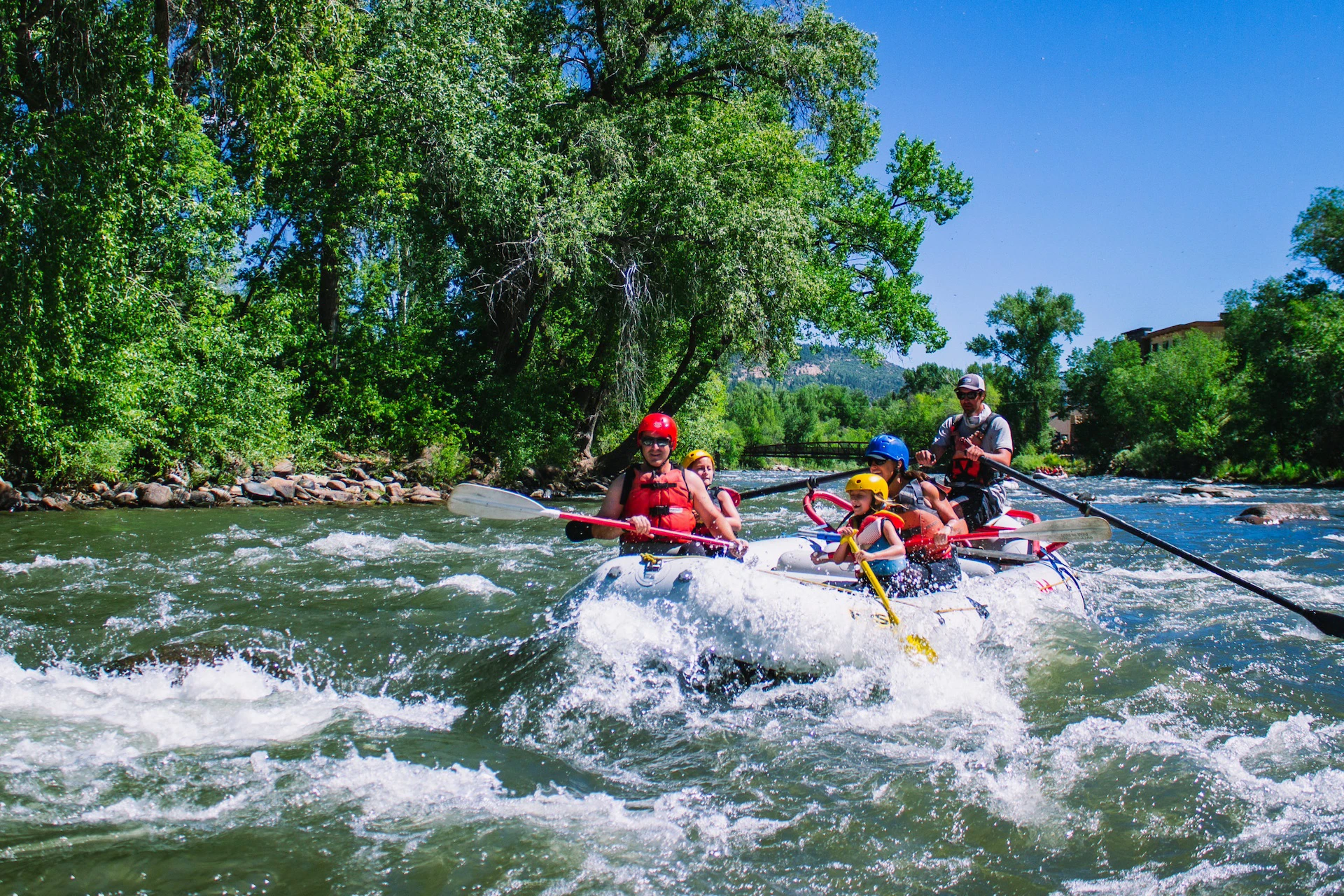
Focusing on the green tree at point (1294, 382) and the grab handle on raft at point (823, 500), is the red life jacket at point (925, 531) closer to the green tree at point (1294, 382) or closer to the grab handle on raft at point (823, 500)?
the grab handle on raft at point (823, 500)

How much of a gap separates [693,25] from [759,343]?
695 cm

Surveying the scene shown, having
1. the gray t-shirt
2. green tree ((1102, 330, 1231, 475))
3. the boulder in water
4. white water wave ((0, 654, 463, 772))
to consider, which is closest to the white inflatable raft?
white water wave ((0, 654, 463, 772))

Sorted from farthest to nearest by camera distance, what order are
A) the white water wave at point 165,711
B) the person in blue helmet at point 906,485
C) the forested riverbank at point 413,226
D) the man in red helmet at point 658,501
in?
the forested riverbank at point 413,226 < the person in blue helmet at point 906,485 < the man in red helmet at point 658,501 < the white water wave at point 165,711

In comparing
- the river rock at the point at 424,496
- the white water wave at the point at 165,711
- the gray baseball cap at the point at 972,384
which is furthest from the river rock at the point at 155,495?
the gray baseball cap at the point at 972,384

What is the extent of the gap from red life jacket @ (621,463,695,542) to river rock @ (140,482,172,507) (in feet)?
33.1

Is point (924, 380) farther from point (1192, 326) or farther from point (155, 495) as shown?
point (155, 495)

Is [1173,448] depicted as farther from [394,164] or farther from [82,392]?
[82,392]

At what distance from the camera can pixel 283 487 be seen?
14.7 metres

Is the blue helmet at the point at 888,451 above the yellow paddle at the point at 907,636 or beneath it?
above

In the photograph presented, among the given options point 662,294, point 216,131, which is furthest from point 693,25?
point 216,131

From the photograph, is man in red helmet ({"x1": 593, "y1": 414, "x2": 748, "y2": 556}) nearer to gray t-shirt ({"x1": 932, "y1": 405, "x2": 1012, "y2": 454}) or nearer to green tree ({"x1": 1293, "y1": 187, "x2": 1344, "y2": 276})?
gray t-shirt ({"x1": 932, "y1": 405, "x2": 1012, "y2": 454})

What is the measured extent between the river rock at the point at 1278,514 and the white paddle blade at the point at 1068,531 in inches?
425

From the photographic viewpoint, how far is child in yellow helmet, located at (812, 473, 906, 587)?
5.58 metres

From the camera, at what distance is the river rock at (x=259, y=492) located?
14.3 m
